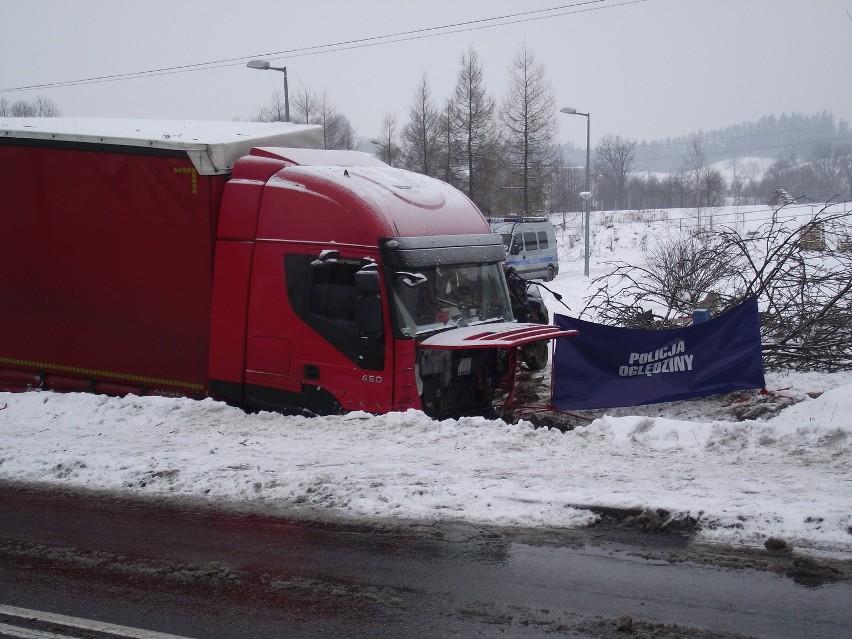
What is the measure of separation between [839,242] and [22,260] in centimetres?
1211

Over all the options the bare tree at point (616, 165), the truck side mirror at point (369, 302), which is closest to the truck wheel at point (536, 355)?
the truck side mirror at point (369, 302)

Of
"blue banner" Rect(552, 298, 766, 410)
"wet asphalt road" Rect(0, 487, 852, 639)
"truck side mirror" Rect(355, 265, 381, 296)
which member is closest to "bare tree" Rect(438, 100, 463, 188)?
"blue banner" Rect(552, 298, 766, 410)

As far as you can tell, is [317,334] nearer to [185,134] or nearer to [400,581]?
[185,134]

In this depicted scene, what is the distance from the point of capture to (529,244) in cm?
3609

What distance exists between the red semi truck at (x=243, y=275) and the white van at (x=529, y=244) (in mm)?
23449

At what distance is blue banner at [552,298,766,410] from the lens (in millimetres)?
10570

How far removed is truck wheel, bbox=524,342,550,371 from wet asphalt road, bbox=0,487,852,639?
22.7 feet

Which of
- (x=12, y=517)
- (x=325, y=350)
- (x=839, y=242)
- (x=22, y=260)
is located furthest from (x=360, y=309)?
(x=839, y=242)

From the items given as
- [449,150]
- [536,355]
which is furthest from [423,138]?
[536,355]

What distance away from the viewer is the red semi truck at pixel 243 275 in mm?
9281

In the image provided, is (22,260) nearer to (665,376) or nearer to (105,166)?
(105,166)

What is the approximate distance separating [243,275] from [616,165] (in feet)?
313

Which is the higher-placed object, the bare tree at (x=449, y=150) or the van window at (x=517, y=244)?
the bare tree at (x=449, y=150)

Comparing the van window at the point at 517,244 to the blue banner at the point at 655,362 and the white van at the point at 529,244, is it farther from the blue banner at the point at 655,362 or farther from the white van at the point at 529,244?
the blue banner at the point at 655,362
